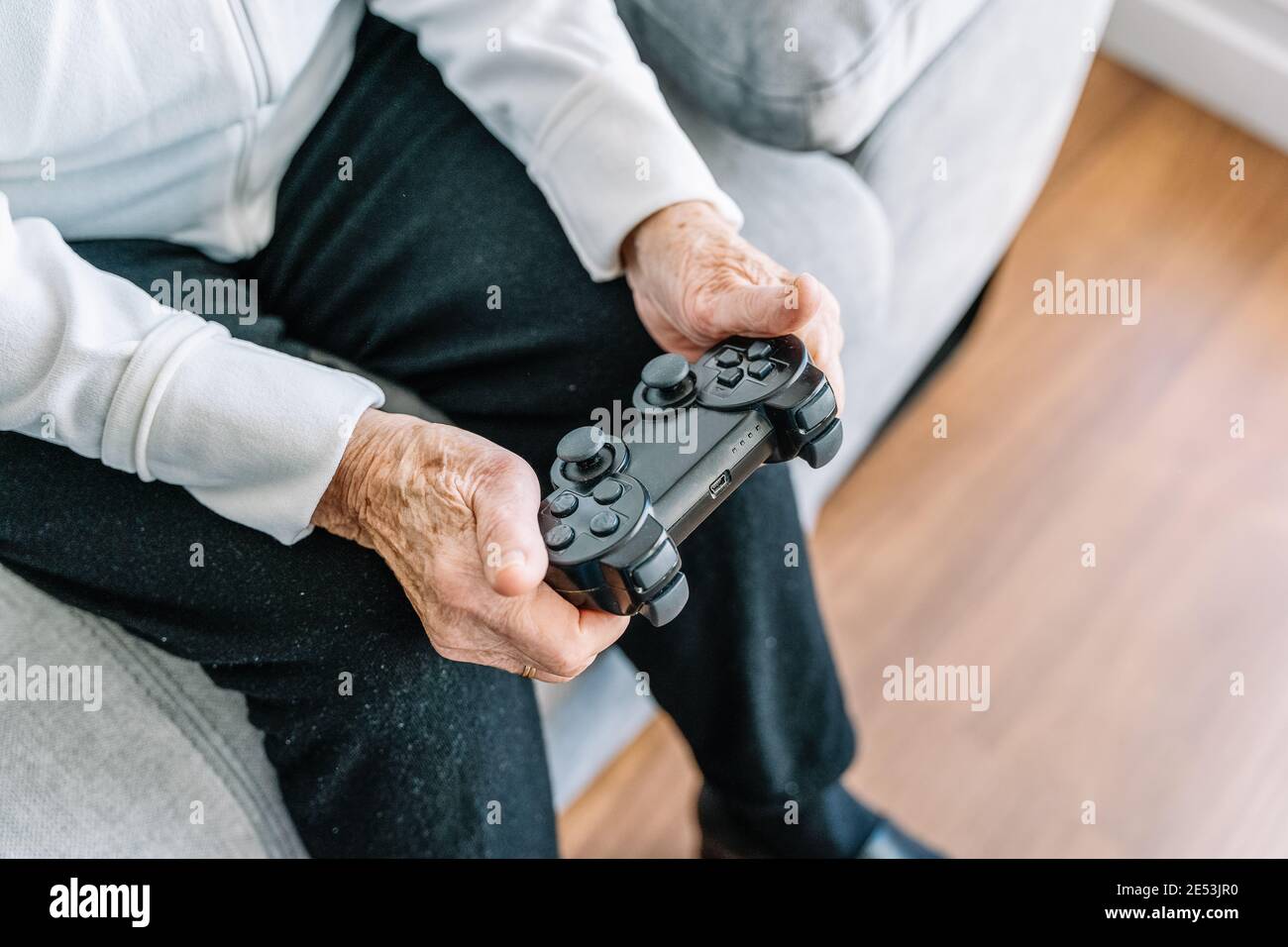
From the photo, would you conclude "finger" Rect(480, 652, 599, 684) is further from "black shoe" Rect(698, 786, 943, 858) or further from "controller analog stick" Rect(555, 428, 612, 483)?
"black shoe" Rect(698, 786, 943, 858)

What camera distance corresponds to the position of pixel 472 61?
75cm

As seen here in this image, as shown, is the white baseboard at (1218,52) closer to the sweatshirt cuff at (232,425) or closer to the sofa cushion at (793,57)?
the sofa cushion at (793,57)

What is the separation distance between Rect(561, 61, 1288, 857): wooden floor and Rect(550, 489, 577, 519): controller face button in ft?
1.78

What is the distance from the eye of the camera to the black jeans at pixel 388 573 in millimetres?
645

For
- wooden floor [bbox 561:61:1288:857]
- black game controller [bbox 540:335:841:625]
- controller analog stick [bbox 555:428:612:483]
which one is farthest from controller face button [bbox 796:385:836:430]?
wooden floor [bbox 561:61:1288:857]

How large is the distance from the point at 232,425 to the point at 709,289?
0.88 ft

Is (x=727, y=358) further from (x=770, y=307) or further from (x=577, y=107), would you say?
(x=577, y=107)

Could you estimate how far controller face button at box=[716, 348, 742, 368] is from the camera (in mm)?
665

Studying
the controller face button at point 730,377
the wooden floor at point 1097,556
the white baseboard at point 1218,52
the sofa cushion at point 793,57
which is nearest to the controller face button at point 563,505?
the controller face button at point 730,377

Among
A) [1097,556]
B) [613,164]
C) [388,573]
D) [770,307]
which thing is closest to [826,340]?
[770,307]

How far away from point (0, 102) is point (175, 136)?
0.30ft

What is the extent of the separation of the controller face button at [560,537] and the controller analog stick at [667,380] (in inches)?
4.0
